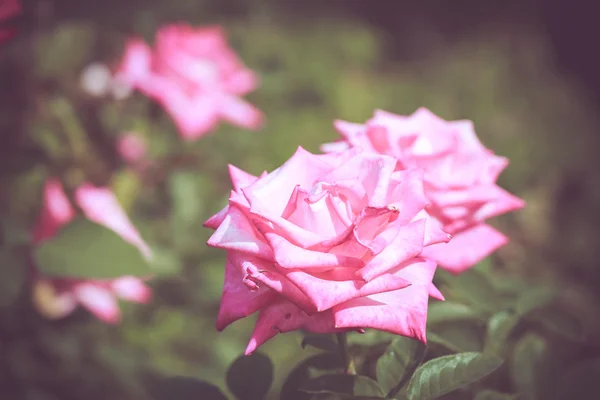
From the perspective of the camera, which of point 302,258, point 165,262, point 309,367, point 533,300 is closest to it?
point 302,258

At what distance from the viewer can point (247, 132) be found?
56.8 inches

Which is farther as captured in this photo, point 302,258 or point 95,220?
point 95,220

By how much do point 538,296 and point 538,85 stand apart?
2477mm

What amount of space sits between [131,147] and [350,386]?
2.40ft

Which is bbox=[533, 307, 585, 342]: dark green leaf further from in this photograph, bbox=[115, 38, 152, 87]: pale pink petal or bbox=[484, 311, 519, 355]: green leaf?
bbox=[115, 38, 152, 87]: pale pink petal

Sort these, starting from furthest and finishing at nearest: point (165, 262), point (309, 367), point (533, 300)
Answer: point (165, 262) → point (533, 300) → point (309, 367)

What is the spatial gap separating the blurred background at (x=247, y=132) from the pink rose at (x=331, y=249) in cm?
29

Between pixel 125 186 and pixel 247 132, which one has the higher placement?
pixel 247 132

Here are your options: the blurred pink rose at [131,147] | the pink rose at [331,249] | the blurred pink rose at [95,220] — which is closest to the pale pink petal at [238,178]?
the pink rose at [331,249]

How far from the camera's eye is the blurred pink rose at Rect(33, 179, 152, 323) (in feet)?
2.67

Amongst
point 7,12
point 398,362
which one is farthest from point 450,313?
point 7,12

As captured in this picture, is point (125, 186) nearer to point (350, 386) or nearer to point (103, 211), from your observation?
point (103, 211)

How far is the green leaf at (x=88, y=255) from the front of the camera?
67 cm

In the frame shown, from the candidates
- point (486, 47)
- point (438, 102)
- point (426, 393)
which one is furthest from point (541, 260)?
point (486, 47)
